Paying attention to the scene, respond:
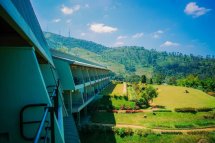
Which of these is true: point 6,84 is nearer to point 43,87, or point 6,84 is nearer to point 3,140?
point 43,87

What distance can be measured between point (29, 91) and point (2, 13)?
250cm

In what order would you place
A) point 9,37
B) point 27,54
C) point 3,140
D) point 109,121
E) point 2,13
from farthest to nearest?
point 109,121
point 27,54
point 3,140
point 9,37
point 2,13

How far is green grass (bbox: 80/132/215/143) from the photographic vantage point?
70.7 feet

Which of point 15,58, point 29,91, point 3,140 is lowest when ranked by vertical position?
point 3,140

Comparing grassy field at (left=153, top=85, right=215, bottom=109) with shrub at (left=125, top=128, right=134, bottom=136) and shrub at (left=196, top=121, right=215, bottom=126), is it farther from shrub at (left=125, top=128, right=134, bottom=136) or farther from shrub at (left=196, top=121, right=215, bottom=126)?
shrub at (left=125, top=128, right=134, bottom=136)

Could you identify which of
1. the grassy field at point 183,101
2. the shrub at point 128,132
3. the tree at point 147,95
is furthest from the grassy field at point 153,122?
the grassy field at point 183,101

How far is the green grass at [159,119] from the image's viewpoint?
27.4 meters

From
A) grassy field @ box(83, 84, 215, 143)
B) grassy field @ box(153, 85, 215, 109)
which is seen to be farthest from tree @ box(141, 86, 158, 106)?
grassy field @ box(83, 84, 215, 143)

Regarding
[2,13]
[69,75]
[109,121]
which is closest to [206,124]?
[109,121]

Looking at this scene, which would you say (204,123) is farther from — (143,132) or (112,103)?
(112,103)

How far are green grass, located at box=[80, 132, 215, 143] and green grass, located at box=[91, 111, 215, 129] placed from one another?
315 cm

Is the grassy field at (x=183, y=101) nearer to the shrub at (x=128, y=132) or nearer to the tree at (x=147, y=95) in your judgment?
the tree at (x=147, y=95)

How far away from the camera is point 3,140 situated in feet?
15.3

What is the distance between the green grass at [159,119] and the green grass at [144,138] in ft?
10.3
